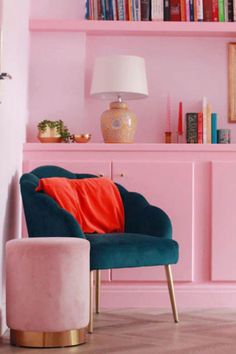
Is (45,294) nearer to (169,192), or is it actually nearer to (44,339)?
(44,339)

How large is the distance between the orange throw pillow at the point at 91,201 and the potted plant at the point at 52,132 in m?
0.52

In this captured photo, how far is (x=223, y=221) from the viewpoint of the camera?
4664 mm

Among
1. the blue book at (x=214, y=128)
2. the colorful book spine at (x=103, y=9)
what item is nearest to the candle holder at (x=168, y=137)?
the blue book at (x=214, y=128)

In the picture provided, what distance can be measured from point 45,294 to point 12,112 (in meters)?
1.24

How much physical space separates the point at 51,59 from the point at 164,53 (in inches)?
29.8

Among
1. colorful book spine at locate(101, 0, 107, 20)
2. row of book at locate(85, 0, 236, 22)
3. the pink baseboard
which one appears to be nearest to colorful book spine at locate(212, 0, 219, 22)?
row of book at locate(85, 0, 236, 22)

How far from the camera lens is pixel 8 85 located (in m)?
3.97

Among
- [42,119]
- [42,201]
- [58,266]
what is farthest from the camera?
[42,119]

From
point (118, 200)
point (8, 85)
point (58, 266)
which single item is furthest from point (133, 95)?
point (58, 266)

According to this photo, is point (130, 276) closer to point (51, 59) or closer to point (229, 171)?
point (229, 171)

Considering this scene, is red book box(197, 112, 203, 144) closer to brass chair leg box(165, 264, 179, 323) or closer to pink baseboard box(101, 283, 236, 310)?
pink baseboard box(101, 283, 236, 310)

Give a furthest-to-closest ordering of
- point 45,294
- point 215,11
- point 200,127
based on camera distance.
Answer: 1. point 215,11
2. point 200,127
3. point 45,294

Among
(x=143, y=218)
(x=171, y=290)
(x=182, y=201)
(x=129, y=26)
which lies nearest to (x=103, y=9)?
(x=129, y=26)

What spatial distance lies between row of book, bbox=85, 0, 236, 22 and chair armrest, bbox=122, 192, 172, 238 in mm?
1285
